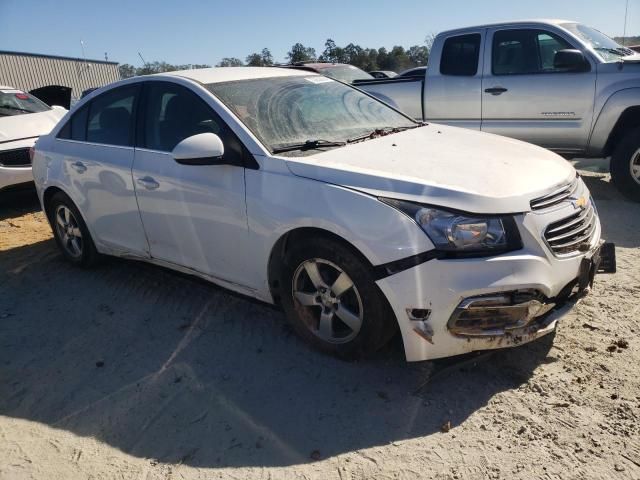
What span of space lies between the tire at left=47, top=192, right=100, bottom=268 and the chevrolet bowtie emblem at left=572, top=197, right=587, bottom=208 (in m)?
3.89

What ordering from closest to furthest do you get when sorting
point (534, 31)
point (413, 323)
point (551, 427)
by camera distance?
point (551, 427)
point (413, 323)
point (534, 31)

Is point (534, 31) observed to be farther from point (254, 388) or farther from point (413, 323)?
point (254, 388)

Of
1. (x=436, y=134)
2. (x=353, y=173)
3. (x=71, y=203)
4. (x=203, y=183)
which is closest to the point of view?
(x=353, y=173)

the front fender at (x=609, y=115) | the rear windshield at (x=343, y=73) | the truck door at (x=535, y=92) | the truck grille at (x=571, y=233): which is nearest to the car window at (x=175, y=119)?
the truck grille at (x=571, y=233)

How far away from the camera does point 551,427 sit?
2482mm

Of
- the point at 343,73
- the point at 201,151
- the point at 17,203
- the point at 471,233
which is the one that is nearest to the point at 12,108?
the point at 17,203

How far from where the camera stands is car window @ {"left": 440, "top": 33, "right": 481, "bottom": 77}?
678cm

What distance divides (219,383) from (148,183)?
1.60 meters

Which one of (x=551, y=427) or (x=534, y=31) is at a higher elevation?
(x=534, y=31)

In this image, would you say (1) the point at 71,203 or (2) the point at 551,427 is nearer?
(2) the point at 551,427

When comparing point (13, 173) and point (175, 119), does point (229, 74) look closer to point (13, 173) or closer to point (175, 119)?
point (175, 119)

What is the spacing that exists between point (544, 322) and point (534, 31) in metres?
4.88

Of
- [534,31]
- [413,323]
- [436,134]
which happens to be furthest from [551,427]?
[534,31]

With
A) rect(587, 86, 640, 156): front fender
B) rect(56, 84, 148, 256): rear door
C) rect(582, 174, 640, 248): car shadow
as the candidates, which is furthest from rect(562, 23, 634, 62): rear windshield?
rect(56, 84, 148, 256): rear door
